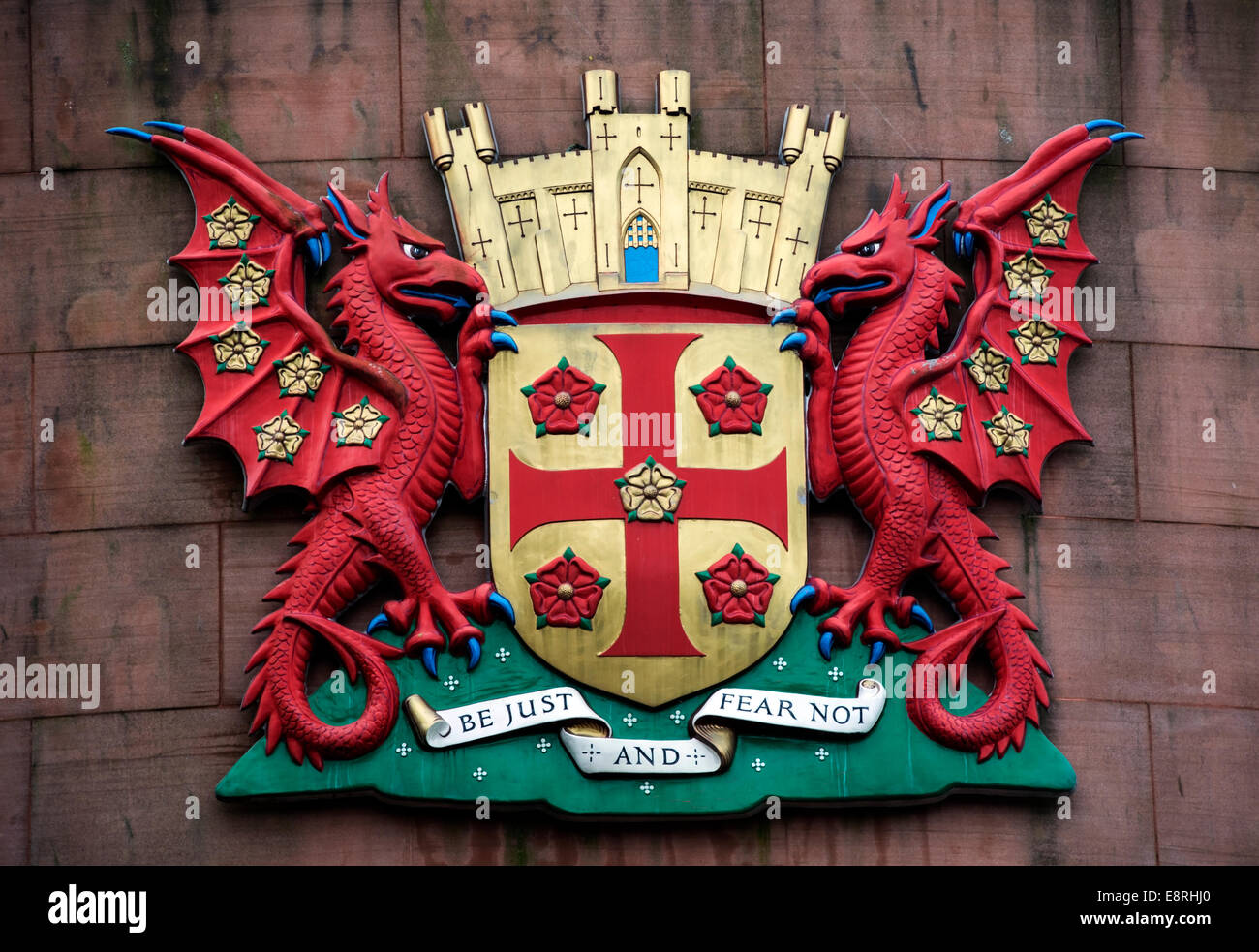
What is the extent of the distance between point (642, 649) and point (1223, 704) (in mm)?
3522

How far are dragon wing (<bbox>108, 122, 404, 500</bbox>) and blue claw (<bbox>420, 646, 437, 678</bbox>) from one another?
45.1 inches

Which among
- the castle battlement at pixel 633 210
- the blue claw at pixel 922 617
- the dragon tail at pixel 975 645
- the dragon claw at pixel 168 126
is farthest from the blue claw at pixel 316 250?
the blue claw at pixel 922 617

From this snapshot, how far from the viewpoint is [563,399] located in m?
12.7

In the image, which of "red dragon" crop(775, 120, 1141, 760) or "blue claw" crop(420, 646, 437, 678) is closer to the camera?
"blue claw" crop(420, 646, 437, 678)

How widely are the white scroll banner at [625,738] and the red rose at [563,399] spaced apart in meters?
1.55

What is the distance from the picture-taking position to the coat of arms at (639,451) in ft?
40.5

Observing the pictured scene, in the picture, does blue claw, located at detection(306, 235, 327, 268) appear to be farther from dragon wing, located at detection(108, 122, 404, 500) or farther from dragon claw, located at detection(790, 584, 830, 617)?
dragon claw, located at detection(790, 584, 830, 617)

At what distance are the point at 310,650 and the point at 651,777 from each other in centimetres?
210

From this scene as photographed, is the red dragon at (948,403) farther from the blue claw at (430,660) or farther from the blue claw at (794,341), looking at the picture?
the blue claw at (430,660)

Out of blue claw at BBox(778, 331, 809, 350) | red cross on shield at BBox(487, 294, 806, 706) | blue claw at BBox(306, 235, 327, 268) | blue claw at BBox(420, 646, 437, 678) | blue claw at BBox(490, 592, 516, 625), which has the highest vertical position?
blue claw at BBox(306, 235, 327, 268)

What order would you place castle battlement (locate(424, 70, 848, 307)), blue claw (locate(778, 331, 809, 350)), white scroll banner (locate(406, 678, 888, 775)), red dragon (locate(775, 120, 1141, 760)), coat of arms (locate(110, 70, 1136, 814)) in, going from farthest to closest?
1. castle battlement (locate(424, 70, 848, 307))
2. blue claw (locate(778, 331, 809, 350))
3. red dragon (locate(775, 120, 1141, 760))
4. coat of arms (locate(110, 70, 1136, 814))
5. white scroll banner (locate(406, 678, 888, 775))

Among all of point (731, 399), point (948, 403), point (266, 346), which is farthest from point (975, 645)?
point (266, 346)

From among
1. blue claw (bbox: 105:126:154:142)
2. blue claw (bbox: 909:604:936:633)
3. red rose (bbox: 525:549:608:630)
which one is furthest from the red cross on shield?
blue claw (bbox: 105:126:154:142)

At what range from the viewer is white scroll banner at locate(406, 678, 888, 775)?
1223cm
